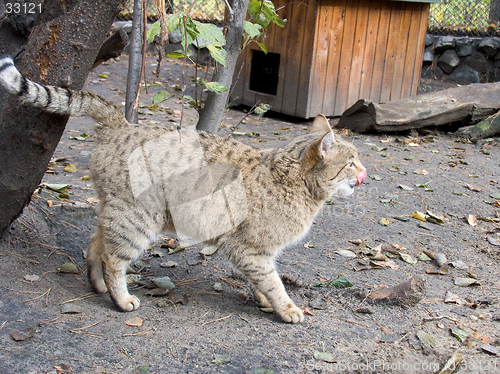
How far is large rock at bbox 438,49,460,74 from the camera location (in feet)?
41.5

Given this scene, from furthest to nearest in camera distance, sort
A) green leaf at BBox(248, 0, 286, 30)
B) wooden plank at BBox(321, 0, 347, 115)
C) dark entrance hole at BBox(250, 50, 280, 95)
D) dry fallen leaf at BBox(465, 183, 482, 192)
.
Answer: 1. dark entrance hole at BBox(250, 50, 280, 95)
2. wooden plank at BBox(321, 0, 347, 115)
3. dry fallen leaf at BBox(465, 183, 482, 192)
4. green leaf at BBox(248, 0, 286, 30)

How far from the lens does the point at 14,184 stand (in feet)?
11.8

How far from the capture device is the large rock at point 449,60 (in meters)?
12.6

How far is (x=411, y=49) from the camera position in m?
9.96

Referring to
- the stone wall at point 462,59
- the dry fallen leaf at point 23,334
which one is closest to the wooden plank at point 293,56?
the stone wall at point 462,59

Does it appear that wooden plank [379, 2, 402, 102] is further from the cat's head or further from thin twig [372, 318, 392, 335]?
thin twig [372, 318, 392, 335]

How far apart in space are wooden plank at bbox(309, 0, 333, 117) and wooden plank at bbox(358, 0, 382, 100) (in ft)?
3.35

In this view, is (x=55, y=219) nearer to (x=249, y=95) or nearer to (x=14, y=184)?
(x=14, y=184)

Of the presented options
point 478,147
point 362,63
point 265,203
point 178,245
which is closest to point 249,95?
point 362,63

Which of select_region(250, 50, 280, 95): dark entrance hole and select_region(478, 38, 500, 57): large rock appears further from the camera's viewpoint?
select_region(478, 38, 500, 57): large rock

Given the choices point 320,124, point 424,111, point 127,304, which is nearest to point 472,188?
point 424,111

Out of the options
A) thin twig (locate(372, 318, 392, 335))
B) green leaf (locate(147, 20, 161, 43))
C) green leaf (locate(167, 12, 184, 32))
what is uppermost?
green leaf (locate(167, 12, 184, 32))

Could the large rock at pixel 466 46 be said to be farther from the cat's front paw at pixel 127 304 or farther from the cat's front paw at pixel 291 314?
the cat's front paw at pixel 127 304

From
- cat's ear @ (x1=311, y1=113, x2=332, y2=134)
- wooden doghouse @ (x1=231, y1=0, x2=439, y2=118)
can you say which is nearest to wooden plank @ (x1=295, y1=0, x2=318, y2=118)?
wooden doghouse @ (x1=231, y1=0, x2=439, y2=118)
